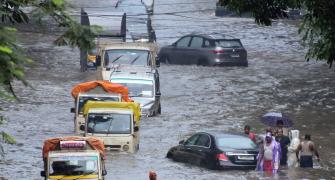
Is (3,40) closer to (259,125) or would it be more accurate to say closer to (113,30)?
(259,125)

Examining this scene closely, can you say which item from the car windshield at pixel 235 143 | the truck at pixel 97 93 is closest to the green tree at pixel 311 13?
the car windshield at pixel 235 143

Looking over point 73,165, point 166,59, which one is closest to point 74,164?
point 73,165

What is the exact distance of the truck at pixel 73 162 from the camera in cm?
2034

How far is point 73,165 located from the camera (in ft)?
67.4

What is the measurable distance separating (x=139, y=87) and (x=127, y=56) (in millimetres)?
3719

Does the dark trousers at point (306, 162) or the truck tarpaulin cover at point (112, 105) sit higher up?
the truck tarpaulin cover at point (112, 105)

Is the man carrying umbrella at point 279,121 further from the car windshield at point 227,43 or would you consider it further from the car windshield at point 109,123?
the car windshield at point 227,43

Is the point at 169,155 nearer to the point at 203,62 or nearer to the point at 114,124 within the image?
the point at 114,124

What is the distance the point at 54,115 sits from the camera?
39219mm

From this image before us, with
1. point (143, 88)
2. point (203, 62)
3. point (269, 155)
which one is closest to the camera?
point (269, 155)

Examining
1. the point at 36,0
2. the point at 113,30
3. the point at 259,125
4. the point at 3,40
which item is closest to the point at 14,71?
the point at 3,40

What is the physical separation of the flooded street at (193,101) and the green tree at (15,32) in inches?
561

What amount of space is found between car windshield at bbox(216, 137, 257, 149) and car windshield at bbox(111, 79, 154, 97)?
11.7 meters

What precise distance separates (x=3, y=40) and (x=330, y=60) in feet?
18.5
